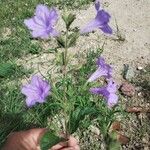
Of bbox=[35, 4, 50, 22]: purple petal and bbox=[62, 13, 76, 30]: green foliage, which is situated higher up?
bbox=[35, 4, 50, 22]: purple petal

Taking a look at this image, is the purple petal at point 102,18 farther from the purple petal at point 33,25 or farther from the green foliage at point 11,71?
the green foliage at point 11,71

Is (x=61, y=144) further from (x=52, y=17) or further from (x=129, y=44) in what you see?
(x=129, y=44)

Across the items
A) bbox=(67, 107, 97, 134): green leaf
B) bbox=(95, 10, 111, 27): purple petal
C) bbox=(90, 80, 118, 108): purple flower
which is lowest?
bbox=(67, 107, 97, 134): green leaf

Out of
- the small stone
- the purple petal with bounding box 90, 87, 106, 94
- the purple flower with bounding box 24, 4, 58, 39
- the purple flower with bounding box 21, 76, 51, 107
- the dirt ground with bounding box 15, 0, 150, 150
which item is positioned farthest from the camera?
the small stone

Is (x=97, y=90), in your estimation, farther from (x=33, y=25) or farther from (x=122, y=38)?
(x=122, y=38)

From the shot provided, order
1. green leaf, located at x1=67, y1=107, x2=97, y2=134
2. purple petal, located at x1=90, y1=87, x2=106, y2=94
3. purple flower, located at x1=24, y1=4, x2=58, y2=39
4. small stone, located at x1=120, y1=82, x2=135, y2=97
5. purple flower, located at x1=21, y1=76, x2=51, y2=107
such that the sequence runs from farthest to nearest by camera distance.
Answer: small stone, located at x1=120, y1=82, x2=135, y2=97 → green leaf, located at x1=67, y1=107, x2=97, y2=134 → purple petal, located at x1=90, y1=87, x2=106, y2=94 → purple flower, located at x1=21, y1=76, x2=51, y2=107 → purple flower, located at x1=24, y1=4, x2=58, y2=39

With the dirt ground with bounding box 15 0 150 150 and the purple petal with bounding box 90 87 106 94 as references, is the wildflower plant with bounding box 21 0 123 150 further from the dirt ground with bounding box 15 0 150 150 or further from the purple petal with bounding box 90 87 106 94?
the dirt ground with bounding box 15 0 150 150

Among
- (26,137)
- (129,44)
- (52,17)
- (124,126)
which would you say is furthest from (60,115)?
(52,17)

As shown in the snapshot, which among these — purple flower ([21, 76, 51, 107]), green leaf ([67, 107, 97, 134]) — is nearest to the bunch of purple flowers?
purple flower ([21, 76, 51, 107])
